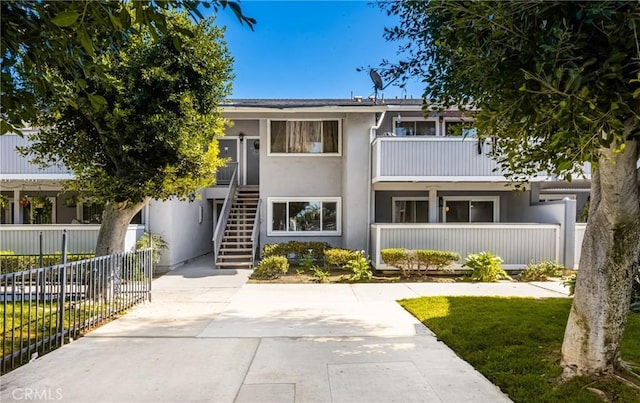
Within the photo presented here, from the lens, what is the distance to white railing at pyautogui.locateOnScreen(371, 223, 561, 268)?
11.4 m

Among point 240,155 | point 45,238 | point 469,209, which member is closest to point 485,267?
point 469,209

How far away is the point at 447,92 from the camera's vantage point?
515 cm

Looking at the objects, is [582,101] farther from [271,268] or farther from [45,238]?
[45,238]

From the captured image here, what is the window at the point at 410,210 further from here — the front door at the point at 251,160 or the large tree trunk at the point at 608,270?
the large tree trunk at the point at 608,270

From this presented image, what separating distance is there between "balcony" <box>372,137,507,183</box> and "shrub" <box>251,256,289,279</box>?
4216mm

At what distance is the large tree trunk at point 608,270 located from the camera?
147 inches

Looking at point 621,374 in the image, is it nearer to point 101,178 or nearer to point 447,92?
point 447,92

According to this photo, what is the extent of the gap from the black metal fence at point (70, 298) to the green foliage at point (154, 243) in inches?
133

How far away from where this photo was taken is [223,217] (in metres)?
13.0

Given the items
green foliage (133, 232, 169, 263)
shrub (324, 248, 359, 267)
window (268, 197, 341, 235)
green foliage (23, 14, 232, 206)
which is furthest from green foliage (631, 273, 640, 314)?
green foliage (133, 232, 169, 263)

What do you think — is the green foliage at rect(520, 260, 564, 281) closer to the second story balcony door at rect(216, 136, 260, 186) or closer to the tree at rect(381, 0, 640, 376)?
the tree at rect(381, 0, 640, 376)

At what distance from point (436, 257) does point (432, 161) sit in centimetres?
313

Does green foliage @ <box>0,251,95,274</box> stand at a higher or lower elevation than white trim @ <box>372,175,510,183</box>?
lower

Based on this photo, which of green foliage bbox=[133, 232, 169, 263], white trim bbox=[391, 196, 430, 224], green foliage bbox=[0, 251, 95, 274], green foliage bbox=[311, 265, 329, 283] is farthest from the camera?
white trim bbox=[391, 196, 430, 224]
